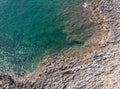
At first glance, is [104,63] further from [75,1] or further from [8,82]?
[75,1]

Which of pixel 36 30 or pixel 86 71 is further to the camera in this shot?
pixel 36 30

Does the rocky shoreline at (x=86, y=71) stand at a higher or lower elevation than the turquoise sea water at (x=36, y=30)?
lower

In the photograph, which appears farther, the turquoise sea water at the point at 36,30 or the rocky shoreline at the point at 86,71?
the turquoise sea water at the point at 36,30

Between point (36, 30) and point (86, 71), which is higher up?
point (36, 30)

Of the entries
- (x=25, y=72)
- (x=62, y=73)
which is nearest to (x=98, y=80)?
(x=62, y=73)
